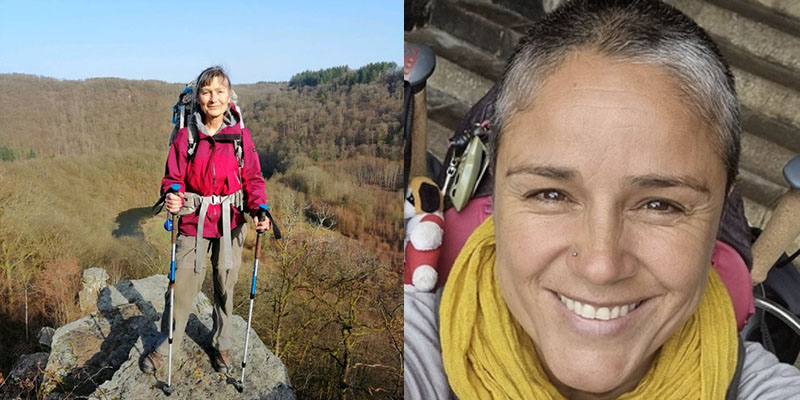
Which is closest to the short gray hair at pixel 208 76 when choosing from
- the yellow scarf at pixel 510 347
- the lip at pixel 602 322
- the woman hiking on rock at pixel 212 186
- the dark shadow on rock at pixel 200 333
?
the woman hiking on rock at pixel 212 186

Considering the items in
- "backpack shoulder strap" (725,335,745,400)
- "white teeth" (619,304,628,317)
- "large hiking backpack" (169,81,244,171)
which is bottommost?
"backpack shoulder strap" (725,335,745,400)

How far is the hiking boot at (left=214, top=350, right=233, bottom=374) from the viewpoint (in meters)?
2.38

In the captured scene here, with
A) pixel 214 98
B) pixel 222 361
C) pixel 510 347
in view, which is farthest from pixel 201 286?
pixel 510 347

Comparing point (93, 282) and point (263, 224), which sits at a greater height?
point (263, 224)

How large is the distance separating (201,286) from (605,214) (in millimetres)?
1499

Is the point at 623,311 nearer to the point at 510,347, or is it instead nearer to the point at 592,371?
the point at 592,371

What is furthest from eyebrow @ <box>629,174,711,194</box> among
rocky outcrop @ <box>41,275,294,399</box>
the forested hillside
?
rocky outcrop @ <box>41,275,294,399</box>

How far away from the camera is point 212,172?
1999mm

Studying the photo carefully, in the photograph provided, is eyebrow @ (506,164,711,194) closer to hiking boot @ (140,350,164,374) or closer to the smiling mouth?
the smiling mouth

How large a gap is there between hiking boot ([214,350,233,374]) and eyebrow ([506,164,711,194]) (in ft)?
4.97

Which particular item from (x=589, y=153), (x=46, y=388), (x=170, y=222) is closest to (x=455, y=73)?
(x=589, y=153)

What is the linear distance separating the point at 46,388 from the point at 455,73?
5.76 feet

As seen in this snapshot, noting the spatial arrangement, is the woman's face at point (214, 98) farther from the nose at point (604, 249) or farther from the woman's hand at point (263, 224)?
the nose at point (604, 249)

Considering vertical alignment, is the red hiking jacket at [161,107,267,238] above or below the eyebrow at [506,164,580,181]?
below
